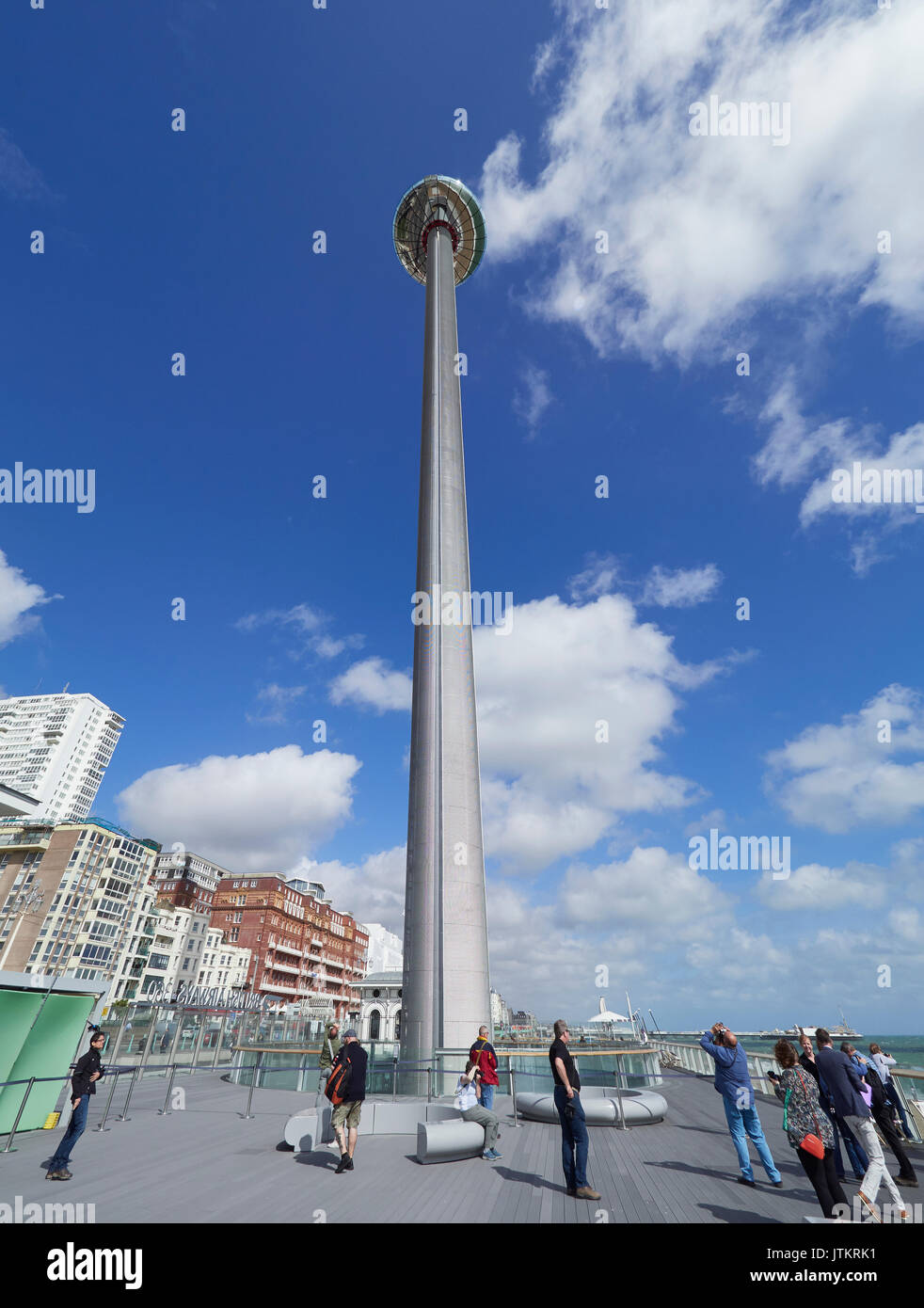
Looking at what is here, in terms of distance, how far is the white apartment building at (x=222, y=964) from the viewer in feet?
252

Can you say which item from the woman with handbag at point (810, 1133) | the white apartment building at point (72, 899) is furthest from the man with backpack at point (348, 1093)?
the white apartment building at point (72, 899)

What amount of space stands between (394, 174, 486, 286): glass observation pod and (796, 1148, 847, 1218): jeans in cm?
4448

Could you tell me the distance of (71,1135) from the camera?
7832mm

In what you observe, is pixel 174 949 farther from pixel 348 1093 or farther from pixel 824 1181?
pixel 824 1181

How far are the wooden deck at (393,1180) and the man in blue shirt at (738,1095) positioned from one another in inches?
12.0

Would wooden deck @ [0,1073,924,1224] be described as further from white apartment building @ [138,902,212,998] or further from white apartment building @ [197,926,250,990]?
white apartment building @ [197,926,250,990]

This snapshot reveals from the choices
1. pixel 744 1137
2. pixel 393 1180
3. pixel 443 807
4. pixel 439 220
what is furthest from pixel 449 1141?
pixel 439 220

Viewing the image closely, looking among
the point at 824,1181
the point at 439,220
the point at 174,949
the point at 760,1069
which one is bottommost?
the point at 824,1181

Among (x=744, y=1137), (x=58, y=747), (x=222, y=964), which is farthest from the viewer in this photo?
(x=58, y=747)

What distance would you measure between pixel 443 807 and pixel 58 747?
169 metres

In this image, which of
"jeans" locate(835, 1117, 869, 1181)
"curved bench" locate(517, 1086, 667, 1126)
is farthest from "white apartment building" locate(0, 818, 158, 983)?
"jeans" locate(835, 1117, 869, 1181)
